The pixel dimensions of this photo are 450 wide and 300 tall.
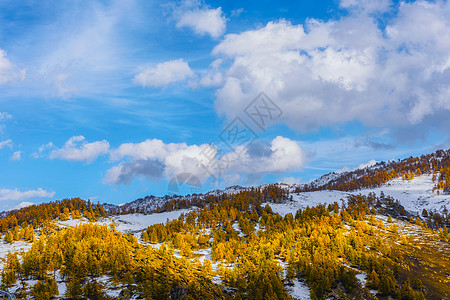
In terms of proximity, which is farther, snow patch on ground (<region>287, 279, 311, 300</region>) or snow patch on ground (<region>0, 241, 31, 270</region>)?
snow patch on ground (<region>0, 241, 31, 270</region>)

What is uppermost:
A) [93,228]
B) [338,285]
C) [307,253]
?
[93,228]

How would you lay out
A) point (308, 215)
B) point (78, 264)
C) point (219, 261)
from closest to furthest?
point (78, 264)
point (219, 261)
point (308, 215)

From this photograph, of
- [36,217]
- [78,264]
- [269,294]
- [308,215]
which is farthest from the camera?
[36,217]

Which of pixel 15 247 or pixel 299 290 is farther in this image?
pixel 15 247

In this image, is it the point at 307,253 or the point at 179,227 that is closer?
the point at 307,253

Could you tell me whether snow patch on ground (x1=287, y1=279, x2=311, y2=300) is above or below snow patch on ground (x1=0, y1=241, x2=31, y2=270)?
below

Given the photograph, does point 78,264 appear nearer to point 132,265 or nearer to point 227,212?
point 132,265

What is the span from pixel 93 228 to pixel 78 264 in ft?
164

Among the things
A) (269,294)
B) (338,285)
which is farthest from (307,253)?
(269,294)

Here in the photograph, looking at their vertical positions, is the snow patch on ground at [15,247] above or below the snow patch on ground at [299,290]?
above

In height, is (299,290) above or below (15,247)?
below

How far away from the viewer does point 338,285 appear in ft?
256

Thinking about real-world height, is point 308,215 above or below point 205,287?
above

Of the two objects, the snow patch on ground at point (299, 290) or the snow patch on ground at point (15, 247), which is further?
the snow patch on ground at point (15, 247)
